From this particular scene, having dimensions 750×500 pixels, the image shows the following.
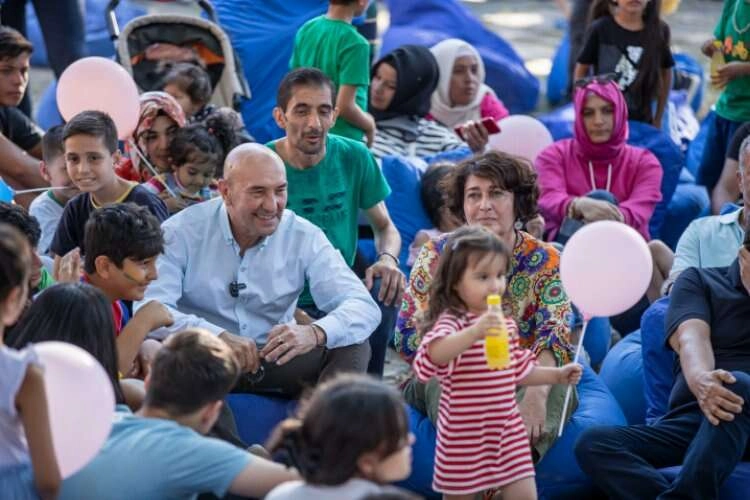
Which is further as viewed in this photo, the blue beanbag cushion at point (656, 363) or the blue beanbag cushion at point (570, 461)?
the blue beanbag cushion at point (656, 363)

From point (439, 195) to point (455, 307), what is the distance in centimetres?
205

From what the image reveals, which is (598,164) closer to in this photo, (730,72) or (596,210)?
(596,210)

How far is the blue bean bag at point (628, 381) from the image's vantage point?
4.60 m

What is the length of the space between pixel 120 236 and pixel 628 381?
1873mm

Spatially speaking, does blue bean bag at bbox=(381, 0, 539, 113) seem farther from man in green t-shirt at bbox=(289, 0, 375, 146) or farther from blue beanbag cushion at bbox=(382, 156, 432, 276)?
blue beanbag cushion at bbox=(382, 156, 432, 276)

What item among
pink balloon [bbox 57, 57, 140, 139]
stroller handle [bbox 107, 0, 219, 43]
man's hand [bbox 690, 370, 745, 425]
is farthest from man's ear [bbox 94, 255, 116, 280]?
stroller handle [bbox 107, 0, 219, 43]

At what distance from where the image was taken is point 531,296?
13.5 feet

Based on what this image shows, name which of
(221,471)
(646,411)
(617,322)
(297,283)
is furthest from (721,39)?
(221,471)

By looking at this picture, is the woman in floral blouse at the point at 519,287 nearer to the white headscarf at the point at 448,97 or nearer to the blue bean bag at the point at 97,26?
the white headscarf at the point at 448,97

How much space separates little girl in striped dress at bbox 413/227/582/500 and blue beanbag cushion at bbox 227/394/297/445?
0.76m

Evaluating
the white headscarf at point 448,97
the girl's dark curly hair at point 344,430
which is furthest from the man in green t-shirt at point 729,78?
the girl's dark curly hair at point 344,430

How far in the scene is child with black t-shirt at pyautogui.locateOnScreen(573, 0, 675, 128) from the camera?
20.8 feet

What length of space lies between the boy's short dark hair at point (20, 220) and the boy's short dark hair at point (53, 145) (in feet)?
3.52

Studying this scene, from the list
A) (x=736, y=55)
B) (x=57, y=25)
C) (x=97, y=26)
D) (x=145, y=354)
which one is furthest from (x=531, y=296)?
(x=97, y=26)
